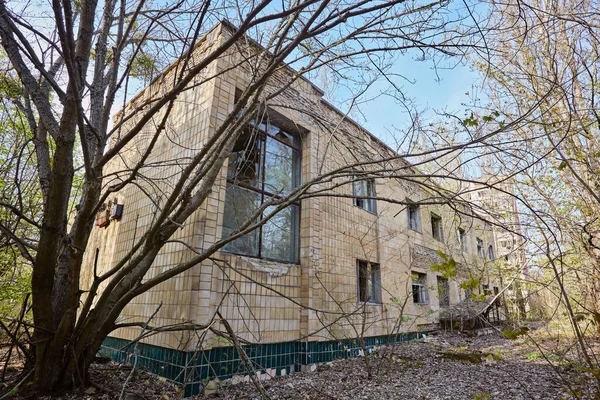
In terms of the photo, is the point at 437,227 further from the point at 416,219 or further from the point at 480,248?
the point at 480,248

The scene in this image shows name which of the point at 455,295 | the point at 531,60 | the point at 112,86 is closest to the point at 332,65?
the point at 112,86

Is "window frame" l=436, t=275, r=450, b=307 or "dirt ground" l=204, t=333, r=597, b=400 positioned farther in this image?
"window frame" l=436, t=275, r=450, b=307

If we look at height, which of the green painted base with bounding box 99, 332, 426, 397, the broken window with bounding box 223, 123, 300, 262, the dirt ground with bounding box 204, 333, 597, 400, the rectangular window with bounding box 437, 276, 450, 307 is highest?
the broken window with bounding box 223, 123, 300, 262

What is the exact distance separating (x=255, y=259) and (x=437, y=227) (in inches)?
403

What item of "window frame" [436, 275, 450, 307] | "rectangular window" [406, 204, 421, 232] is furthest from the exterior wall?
"window frame" [436, 275, 450, 307]

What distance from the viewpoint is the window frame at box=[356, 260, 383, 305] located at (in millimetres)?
7537

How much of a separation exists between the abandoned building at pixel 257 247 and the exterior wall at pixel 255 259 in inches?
0.9

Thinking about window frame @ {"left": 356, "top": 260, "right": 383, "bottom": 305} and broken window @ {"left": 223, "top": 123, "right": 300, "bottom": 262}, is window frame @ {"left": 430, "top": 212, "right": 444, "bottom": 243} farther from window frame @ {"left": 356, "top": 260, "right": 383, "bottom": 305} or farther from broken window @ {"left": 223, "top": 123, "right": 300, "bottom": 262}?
broken window @ {"left": 223, "top": 123, "right": 300, "bottom": 262}

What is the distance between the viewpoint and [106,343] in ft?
18.8

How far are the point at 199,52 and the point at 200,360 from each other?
5294 mm

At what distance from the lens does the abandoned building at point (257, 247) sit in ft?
14.3

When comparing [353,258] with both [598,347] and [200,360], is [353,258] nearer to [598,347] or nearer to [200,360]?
[200,360]

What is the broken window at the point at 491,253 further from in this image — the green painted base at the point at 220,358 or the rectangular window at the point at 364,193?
the green painted base at the point at 220,358

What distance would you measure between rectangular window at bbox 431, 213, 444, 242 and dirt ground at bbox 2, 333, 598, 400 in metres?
5.96
